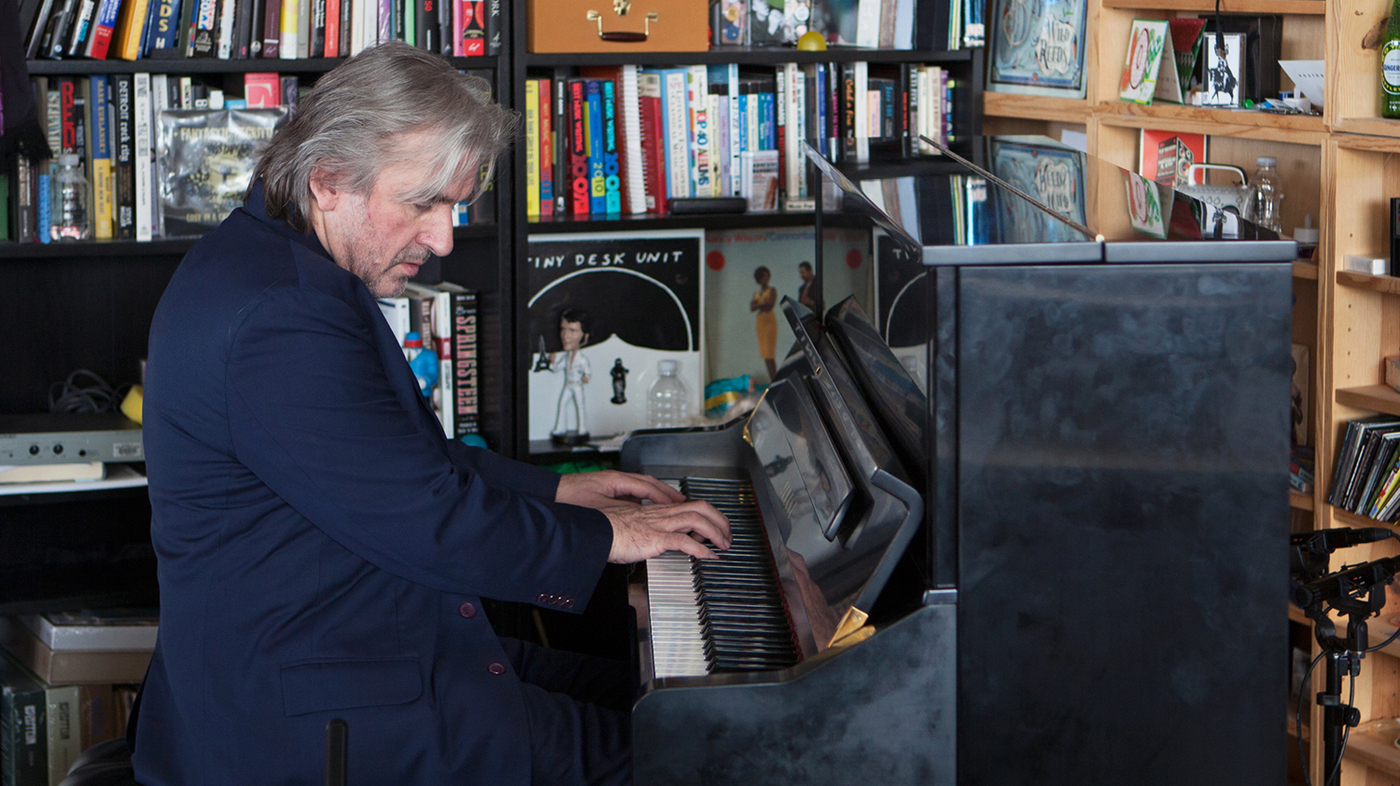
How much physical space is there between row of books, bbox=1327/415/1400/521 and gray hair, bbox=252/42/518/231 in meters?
1.43

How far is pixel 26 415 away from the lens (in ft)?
8.71

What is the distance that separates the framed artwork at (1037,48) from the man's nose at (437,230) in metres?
1.59

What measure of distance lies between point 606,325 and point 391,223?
129 cm

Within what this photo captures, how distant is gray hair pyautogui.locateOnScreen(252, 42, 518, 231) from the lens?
4.92 feet

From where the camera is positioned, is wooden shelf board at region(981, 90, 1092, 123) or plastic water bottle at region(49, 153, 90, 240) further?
wooden shelf board at region(981, 90, 1092, 123)

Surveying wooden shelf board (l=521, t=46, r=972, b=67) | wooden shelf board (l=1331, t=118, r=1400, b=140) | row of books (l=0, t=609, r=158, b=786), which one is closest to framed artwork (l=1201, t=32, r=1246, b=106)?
wooden shelf board (l=1331, t=118, r=1400, b=140)

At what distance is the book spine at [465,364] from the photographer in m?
2.72

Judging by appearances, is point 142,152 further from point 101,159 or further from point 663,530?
point 663,530

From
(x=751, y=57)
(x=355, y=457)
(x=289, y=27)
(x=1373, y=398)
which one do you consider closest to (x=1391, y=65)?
(x=1373, y=398)

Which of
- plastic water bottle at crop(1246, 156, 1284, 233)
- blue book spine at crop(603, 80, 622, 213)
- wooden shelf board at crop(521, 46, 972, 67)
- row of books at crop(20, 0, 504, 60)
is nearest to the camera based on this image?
plastic water bottle at crop(1246, 156, 1284, 233)

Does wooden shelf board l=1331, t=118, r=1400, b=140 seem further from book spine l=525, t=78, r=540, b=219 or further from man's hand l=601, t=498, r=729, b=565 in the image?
book spine l=525, t=78, r=540, b=219

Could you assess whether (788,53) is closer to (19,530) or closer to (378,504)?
(378,504)

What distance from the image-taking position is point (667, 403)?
2.90 meters

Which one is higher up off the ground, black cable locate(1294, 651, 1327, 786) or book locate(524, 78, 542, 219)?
book locate(524, 78, 542, 219)
